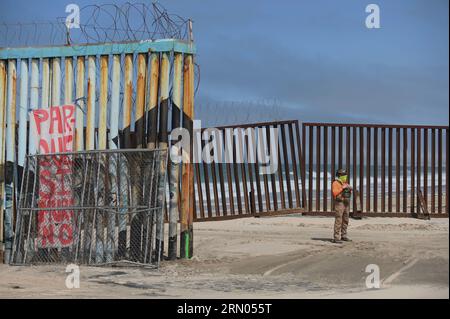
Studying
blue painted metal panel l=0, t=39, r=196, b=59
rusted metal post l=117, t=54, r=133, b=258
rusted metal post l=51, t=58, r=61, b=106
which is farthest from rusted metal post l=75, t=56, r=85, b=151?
rusted metal post l=117, t=54, r=133, b=258

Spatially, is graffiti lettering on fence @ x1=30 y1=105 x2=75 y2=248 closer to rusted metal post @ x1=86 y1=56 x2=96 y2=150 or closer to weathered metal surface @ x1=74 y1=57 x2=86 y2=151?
weathered metal surface @ x1=74 y1=57 x2=86 y2=151

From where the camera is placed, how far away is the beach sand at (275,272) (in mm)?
8641

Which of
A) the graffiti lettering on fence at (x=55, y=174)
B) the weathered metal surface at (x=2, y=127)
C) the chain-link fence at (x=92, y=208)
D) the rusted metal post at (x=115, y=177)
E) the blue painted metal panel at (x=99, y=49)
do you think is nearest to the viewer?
the chain-link fence at (x=92, y=208)

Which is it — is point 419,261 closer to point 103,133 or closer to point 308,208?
point 103,133

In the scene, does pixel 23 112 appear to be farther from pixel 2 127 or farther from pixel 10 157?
pixel 10 157

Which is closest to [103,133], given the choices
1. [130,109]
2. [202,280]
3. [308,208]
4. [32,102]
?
[130,109]

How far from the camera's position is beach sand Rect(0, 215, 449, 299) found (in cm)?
864

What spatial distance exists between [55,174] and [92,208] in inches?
42.3

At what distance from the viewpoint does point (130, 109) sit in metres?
11.4

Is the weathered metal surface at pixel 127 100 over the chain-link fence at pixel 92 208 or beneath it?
over

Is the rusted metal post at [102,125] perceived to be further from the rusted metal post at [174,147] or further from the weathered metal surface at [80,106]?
the rusted metal post at [174,147]

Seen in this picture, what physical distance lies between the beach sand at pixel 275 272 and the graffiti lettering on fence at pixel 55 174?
0.62 metres

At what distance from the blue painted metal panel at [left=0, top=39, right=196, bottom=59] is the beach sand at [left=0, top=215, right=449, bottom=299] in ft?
11.9

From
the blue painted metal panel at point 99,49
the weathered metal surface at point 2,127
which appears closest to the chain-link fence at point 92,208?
the weathered metal surface at point 2,127
